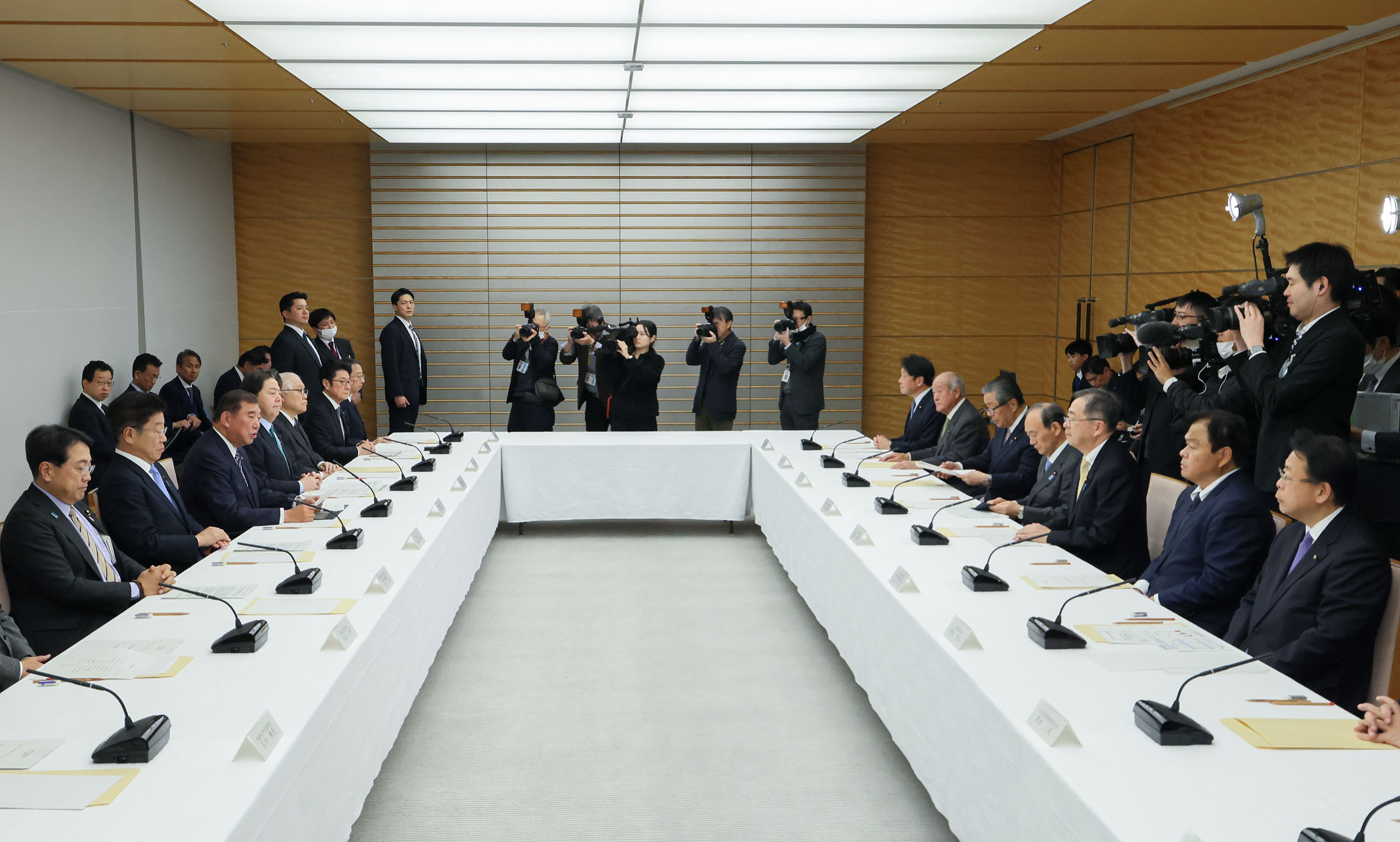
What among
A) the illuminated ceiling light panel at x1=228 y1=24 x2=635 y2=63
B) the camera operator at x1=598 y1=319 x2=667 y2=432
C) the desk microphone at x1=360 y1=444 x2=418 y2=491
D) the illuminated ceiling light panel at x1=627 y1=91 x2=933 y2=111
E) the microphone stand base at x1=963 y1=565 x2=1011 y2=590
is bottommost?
the microphone stand base at x1=963 y1=565 x2=1011 y2=590

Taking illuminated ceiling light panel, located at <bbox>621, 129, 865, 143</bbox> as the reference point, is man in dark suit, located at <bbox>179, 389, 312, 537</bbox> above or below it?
below

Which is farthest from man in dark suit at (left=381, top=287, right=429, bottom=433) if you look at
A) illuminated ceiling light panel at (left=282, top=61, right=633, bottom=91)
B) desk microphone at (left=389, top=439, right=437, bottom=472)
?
desk microphone at (left=389, top=439, right=437, bottom=472)

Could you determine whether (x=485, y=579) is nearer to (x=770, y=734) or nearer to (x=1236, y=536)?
(x=770, y=734)

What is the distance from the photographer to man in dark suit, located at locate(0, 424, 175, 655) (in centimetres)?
311

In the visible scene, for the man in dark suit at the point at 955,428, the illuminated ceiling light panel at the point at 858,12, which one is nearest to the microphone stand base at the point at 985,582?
the man in dark suit at the point at 955,428

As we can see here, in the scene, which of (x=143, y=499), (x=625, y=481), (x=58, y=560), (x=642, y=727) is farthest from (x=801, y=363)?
(x=58, y=560)

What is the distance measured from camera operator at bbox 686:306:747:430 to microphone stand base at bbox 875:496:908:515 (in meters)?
3.12

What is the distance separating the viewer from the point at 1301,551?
280 centimetres

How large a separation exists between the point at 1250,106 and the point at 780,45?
3279 mm

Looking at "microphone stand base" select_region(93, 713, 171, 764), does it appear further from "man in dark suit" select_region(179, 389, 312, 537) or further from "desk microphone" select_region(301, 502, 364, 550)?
"man in dark suit" select_region(179, 389, 312, 537)

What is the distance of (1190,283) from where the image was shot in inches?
277

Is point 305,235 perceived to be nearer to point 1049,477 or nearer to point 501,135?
point 501,135

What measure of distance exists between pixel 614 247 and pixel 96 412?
4.33 m

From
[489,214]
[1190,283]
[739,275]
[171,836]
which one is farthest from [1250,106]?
[171,836]
